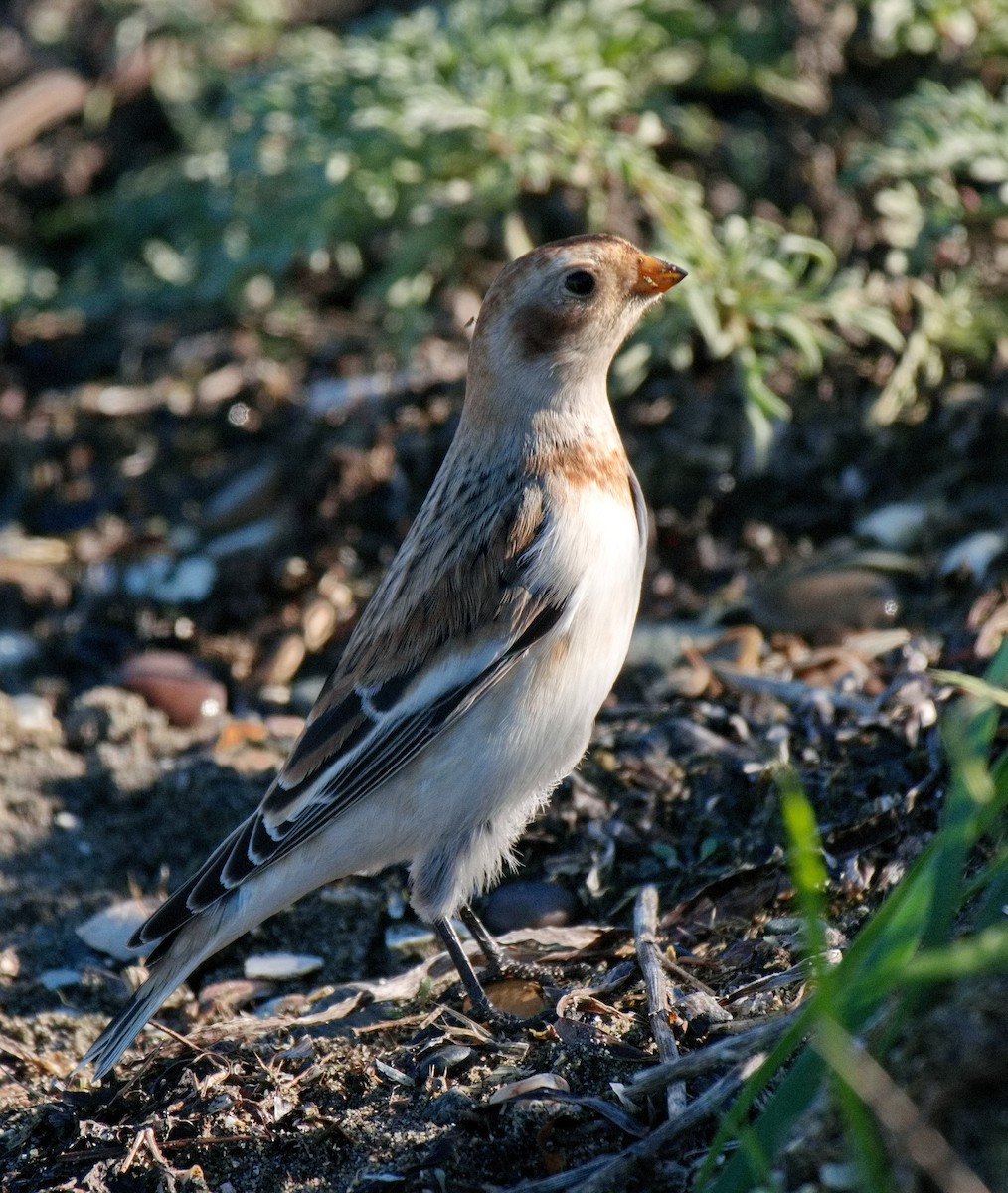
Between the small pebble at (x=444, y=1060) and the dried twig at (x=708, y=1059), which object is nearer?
the dried twig at (x=708, y=1059)

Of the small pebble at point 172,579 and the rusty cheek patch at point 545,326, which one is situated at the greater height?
the rusty cheek patch at point 545,326

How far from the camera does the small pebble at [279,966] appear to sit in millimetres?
3600

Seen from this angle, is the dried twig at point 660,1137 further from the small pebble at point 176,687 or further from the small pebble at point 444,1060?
the small pebble at point 176,687

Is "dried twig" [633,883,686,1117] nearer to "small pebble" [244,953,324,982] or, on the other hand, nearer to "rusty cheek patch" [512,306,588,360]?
"small pebble" [244,953,324,982]

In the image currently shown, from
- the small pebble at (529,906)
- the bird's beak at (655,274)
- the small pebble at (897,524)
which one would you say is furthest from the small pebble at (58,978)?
the small pebble at (897,524)

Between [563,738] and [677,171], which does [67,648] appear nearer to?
[563,738]

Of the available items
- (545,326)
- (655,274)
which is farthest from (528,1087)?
(655,274)

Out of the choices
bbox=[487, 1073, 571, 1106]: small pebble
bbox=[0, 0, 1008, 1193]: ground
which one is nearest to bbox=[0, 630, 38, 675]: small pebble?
bbox=[0, 0, 1008, 1193]: ground

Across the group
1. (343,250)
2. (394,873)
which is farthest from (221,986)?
(343,250)

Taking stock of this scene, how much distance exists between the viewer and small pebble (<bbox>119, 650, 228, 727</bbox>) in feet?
14.5

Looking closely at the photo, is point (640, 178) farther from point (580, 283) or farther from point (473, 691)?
point (473, 691)

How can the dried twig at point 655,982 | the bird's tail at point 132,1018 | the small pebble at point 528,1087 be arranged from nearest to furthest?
the dried twig at point 655,982 → the small pebble at point 528,1087 → the bird's tail at point 132,1018

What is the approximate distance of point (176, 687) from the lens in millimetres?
4480

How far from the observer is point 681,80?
18.3 ft
